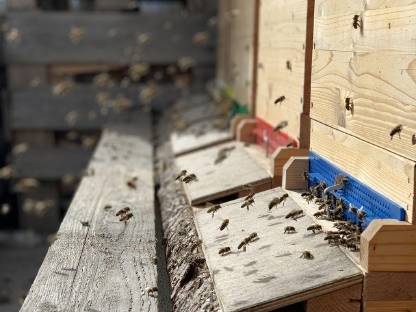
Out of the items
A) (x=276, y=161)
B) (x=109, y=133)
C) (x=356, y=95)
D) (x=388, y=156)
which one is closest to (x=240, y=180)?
(x=276, y=161)

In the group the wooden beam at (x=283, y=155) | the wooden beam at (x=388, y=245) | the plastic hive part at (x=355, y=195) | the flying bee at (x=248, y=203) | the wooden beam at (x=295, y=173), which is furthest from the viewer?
the wooden beam at (x=283, y=155)

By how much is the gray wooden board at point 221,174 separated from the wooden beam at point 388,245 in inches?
52.3

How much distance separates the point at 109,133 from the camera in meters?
6.67

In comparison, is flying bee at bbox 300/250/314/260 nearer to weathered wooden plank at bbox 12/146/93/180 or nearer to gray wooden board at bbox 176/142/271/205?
gray wooden board at bbox 176/142/271/205

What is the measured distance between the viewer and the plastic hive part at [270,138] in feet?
12.1

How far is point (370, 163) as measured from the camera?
7.77ft

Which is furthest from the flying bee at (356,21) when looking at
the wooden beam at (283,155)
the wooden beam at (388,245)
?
the wooden beam at (283,155)

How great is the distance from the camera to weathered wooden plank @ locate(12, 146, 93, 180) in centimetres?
810

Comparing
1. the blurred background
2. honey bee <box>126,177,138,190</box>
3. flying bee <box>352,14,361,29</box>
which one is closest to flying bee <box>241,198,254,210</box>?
flying bee <box>352,14,361,29</box>

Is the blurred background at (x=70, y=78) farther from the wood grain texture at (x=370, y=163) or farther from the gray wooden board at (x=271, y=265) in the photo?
the gray wooden board at (x=271, y=265)

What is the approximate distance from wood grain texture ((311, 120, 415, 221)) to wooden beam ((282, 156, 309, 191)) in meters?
0.09

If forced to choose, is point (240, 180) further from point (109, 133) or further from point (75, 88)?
point (75, 88)

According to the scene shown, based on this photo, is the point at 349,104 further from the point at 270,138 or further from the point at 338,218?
the point at 270,138

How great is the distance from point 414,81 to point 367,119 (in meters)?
0.39
